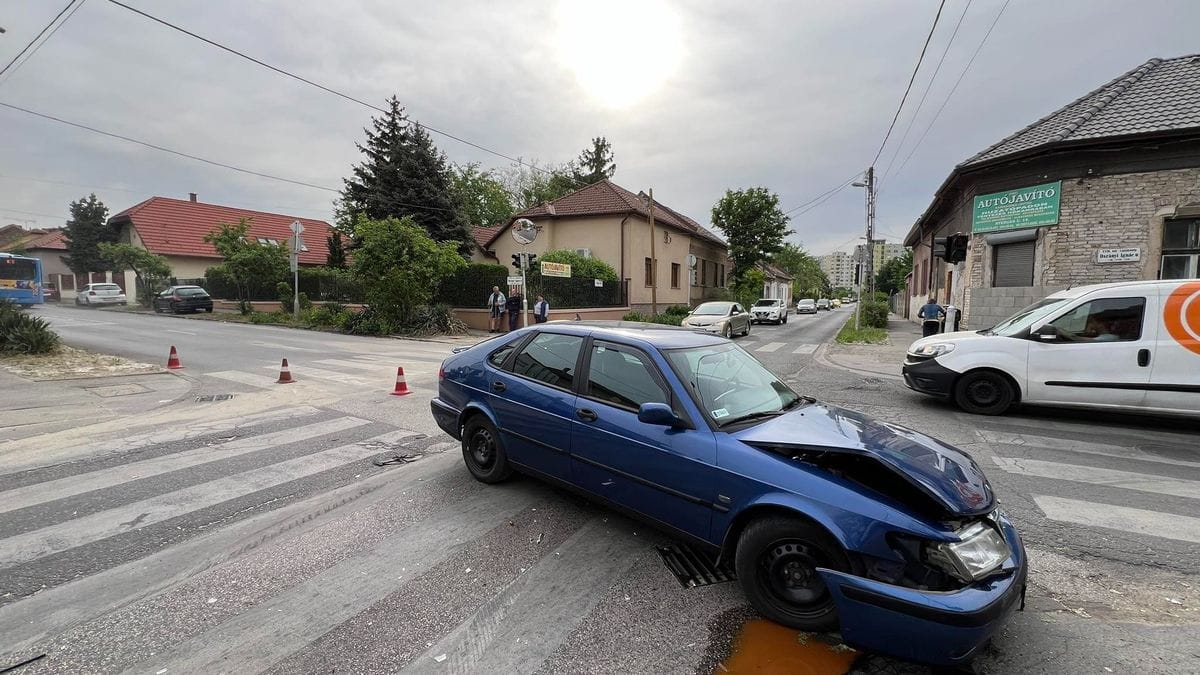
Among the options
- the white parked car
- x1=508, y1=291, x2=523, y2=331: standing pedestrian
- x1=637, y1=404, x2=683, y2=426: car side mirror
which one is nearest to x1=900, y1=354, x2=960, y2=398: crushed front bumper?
x1=637, y1=404, x2=683, y2=426: car side mirror

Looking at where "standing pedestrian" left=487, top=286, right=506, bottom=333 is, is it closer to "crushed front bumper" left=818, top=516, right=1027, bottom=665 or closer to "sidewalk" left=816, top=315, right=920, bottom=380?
"sidewalk" left=816, top=315, right=920, bottom=380

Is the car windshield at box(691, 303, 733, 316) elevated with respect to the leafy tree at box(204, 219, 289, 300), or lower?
lower

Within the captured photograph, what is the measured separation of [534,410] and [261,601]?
1960mm

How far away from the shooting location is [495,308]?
19484 mm

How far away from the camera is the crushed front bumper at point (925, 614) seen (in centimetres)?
205

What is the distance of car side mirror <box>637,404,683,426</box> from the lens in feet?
9.70

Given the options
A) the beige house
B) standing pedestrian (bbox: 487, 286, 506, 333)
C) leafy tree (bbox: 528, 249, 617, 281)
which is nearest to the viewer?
standing pedestrian (bbox: 487, 286, 506, 333)

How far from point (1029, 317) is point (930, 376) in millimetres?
1448

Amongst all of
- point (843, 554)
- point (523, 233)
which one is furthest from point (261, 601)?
point (523, 233)

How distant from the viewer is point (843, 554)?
2.37 meters

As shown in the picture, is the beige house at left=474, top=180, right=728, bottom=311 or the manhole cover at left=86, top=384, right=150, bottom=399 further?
the beige house at left=474, top=180, right=728, bottom=311

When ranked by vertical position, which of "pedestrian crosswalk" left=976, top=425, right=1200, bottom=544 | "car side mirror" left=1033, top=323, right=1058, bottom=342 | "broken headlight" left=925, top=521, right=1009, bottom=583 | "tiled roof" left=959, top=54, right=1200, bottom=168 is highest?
"tiled roof" left=959, top=54, right=1200, bottom=168

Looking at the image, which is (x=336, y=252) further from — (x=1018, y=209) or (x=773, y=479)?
(x=773, y=479)

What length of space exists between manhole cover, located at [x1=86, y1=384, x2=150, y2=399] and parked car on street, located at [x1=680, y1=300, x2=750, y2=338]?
1497cm
